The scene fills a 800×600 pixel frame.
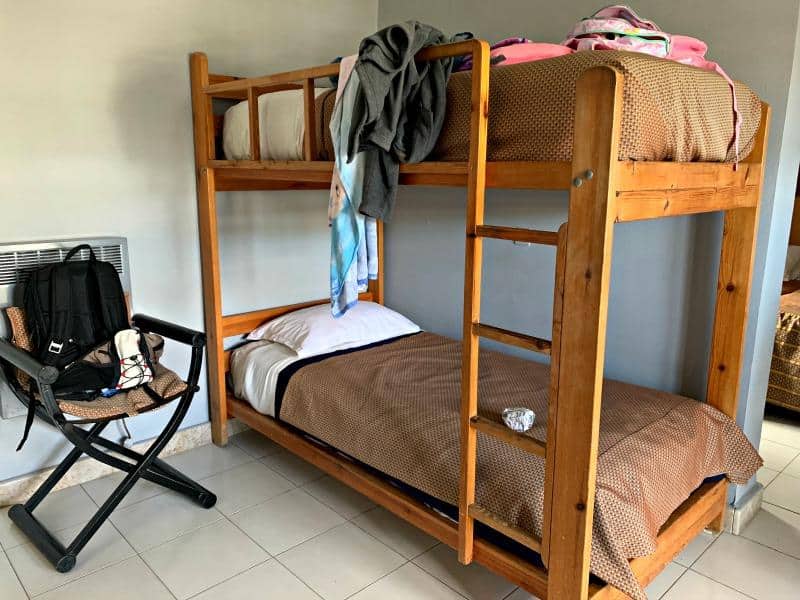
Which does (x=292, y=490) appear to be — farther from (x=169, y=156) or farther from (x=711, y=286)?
(x=711, y=286)

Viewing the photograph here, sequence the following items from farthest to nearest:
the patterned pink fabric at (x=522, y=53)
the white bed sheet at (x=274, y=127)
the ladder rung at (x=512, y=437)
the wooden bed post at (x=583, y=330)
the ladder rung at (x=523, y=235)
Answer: the white bed sheet at (x=274, y=127), the patterned pink fabric at (x=522, y=53), the ladder rung at (x=512, y=437), the ladder rung at (x=523, y=235), the wooden bed post at (x=583, y=330)

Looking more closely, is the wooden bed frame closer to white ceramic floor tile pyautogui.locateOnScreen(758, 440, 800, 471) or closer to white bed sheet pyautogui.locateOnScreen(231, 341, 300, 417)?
white bed sheet pyautogui.locateOnScreen(231, 341, 300, 417)

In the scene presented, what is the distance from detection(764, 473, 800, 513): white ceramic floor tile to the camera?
8.50 ft

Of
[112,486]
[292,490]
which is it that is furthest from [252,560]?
[112,486]

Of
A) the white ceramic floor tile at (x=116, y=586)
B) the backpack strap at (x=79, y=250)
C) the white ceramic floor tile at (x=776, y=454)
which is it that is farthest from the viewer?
the white ceramic floor tile at (x=776, y=454)

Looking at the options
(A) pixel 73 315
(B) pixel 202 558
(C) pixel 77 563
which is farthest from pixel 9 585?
(A) pixel 73 315

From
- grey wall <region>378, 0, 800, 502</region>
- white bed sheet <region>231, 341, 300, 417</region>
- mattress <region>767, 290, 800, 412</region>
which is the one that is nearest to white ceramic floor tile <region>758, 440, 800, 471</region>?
mattress <region>767, 290, 800, 412</region>

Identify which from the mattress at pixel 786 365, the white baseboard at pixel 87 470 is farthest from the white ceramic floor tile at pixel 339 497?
the mattress at pixel 786 365

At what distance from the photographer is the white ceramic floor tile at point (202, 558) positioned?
210 centimetres

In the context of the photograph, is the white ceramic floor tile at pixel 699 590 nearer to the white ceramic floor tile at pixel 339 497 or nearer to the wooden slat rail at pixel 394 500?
the wooden slat rail at pixel 394 500

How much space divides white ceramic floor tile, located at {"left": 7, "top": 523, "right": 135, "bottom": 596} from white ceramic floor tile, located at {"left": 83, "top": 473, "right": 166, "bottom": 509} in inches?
7.5

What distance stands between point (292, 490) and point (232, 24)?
2003 mm

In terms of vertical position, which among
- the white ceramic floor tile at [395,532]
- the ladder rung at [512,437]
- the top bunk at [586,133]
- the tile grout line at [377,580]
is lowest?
the tile grout line at [377,580]

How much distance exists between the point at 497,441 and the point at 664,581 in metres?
0.73
